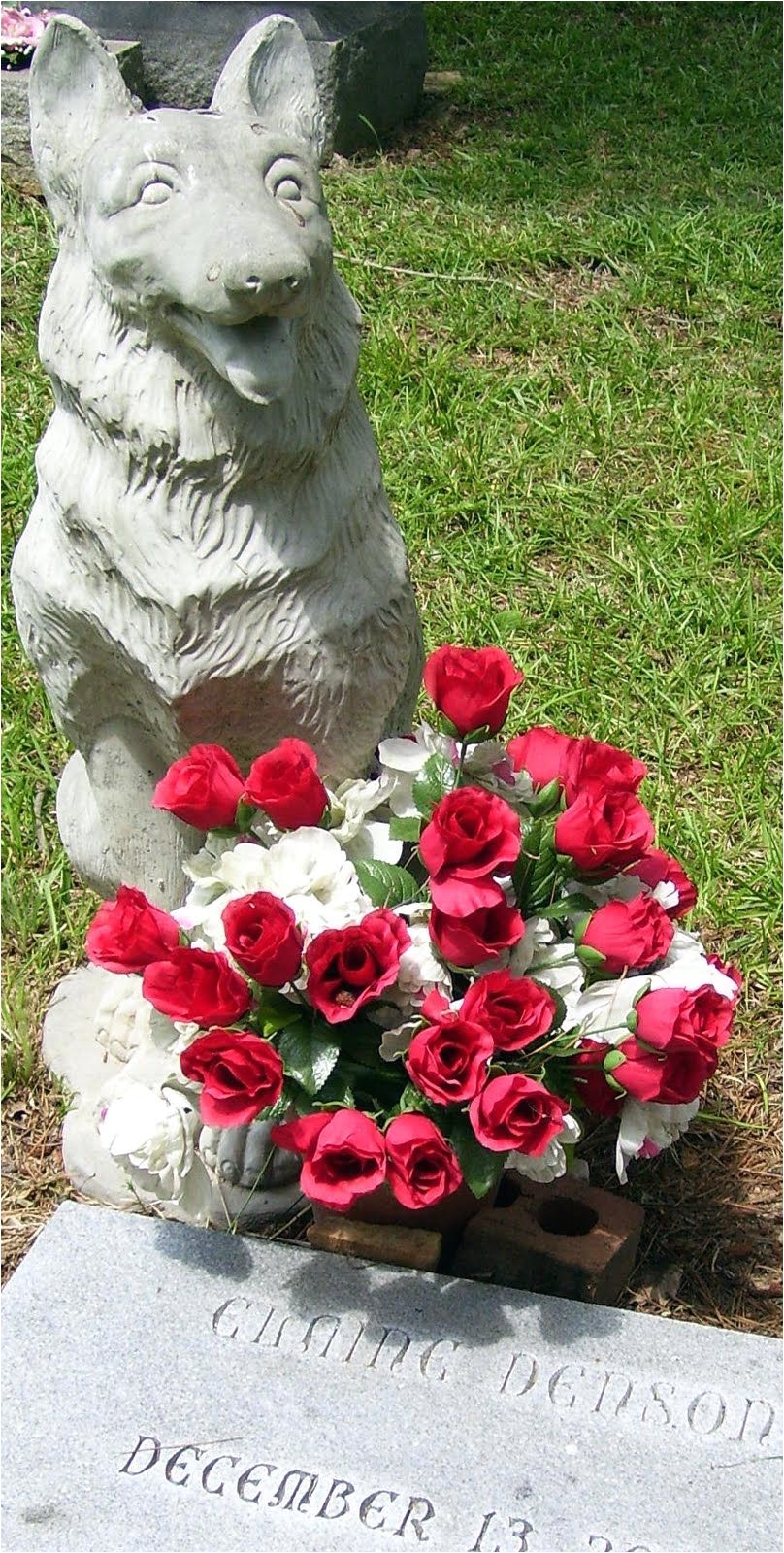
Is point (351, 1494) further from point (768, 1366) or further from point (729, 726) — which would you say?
point (729, 726)

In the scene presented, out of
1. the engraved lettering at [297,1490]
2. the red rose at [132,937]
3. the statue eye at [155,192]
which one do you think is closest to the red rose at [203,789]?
the red rose at [132,937]

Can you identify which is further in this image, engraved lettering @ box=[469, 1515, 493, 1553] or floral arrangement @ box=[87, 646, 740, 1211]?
floral arrangement @ box=[87, 646, 740, 1211]

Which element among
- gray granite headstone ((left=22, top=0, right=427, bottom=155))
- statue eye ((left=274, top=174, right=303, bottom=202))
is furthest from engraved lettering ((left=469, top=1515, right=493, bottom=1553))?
gray granite headstone ((left=22, top=0, right=427, bottom=155))

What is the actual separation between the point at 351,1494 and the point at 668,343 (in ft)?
11.5

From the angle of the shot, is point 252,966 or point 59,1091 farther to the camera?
point 59,1091

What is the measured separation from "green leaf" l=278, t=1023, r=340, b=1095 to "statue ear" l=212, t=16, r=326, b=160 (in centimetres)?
99

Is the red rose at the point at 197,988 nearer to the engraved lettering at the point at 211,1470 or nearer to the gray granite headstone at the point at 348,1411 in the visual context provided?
the gray granite headstone at the point at 348,1411

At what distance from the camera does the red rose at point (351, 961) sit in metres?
1.78

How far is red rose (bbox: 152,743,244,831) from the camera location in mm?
1868

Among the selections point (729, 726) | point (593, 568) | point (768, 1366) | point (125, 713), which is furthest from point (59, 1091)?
point (593, 568)

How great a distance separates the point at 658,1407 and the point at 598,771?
0.72 meters

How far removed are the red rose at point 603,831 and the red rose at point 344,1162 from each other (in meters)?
0.39

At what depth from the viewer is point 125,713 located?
201 cm

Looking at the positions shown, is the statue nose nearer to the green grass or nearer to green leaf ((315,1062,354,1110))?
the green grass
